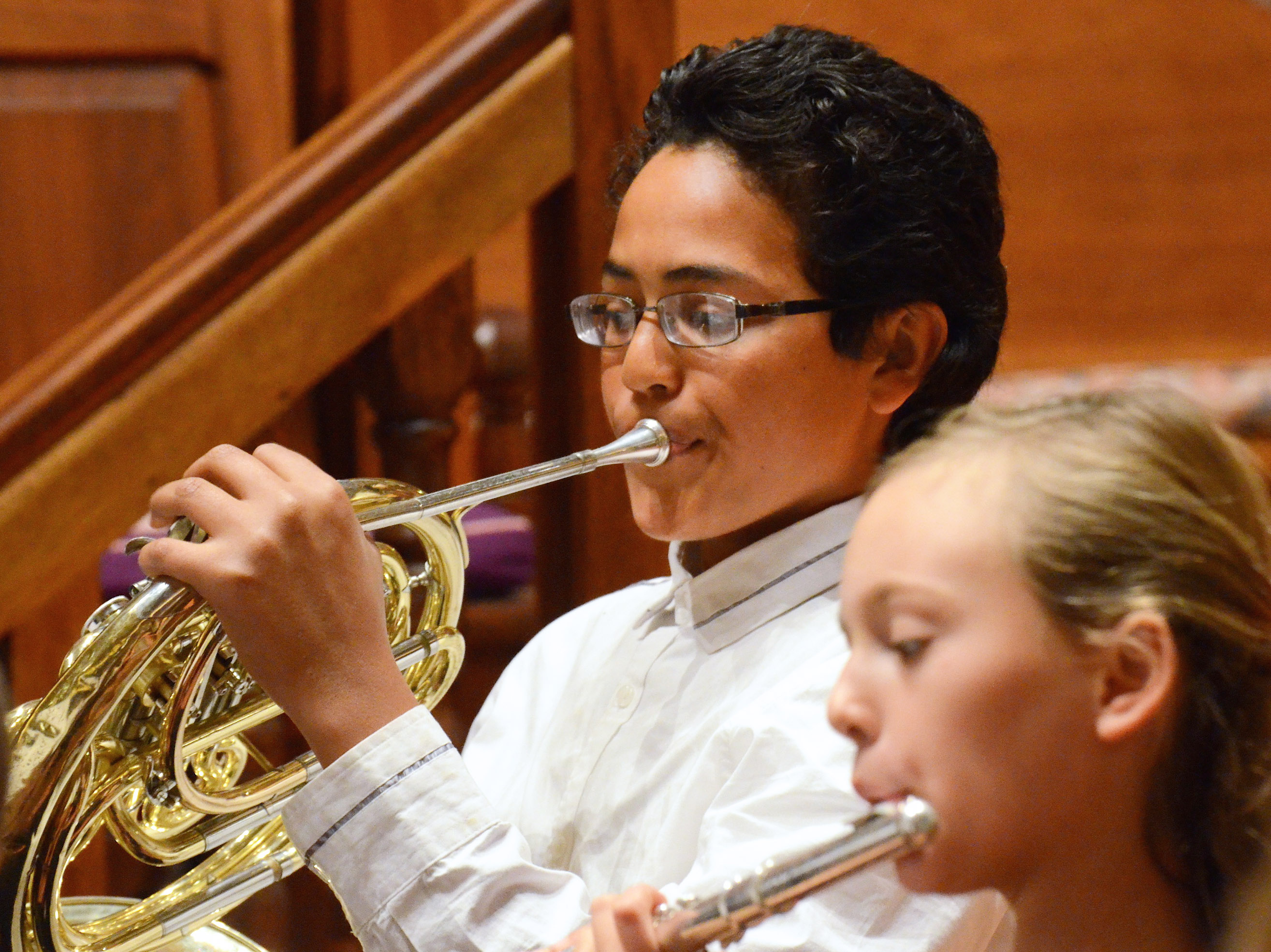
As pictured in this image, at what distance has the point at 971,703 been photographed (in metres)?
0.51

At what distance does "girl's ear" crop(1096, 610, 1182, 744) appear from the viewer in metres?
0.51

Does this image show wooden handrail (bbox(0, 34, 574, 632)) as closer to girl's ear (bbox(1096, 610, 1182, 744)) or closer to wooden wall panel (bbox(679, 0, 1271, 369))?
girl's ear (bbox(1096, 610, 1182, 744))

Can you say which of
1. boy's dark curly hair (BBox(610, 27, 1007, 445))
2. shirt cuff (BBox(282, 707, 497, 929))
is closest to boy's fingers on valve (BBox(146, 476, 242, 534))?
shirt cuff (BBox(282, 707, 497, 929))

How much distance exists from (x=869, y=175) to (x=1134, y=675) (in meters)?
0.47

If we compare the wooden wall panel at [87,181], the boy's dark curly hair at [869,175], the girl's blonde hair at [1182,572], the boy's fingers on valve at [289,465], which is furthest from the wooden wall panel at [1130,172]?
the girl's blonde hair at [1182,572]

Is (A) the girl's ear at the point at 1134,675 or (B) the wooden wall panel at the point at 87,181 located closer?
(A) the girl's ear at the point at 1134,675

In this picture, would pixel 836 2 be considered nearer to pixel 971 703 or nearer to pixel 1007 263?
pixel 1007 263

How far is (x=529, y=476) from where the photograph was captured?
35.7 inches

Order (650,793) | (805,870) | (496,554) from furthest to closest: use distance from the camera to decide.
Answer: (496,554) → (650,793) → (805,870)

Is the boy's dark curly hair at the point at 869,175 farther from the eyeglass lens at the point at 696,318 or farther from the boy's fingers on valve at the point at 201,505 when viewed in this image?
the boy's fingers on valve at the point at 201,505

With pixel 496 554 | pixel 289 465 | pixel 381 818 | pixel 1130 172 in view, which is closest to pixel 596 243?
pixel 496 554

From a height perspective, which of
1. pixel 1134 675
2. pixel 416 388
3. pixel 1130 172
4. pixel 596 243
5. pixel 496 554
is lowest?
pixel 496 554

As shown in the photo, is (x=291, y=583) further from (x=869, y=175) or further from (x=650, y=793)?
(x=869, y=175)

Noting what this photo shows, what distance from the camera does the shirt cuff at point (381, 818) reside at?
769 millimetres
